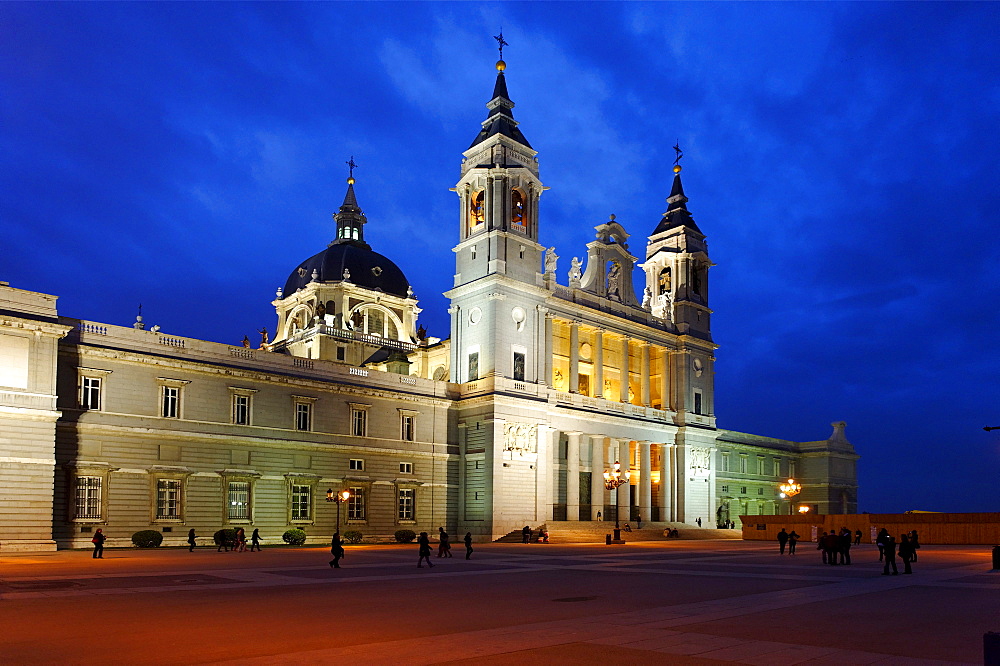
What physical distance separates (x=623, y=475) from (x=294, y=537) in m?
25.8

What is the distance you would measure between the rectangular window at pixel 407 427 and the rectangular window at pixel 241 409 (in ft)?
38.0

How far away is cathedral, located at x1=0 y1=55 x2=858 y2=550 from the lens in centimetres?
4369

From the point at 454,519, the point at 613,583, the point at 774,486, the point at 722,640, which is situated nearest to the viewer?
the point at 722,640

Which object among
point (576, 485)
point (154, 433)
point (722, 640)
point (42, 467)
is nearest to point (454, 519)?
point (576, 485)

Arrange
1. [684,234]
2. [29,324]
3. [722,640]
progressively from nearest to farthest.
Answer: [722,640]
[29,324]
[684,234]

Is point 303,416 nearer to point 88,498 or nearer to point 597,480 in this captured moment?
point 88,498

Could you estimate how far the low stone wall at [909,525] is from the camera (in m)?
60.5

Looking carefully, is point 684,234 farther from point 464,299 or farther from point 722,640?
point 722,640

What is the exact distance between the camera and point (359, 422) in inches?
2245

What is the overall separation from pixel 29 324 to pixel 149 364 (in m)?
7.31

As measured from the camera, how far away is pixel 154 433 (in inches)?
1833

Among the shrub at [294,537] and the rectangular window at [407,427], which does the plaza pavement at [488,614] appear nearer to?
the shrub at [294,537]

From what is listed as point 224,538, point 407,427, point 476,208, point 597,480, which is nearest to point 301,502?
point 224,538

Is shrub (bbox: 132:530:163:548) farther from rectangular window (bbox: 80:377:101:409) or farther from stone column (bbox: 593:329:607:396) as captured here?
stone column (bbox: 593:329:607:396)
